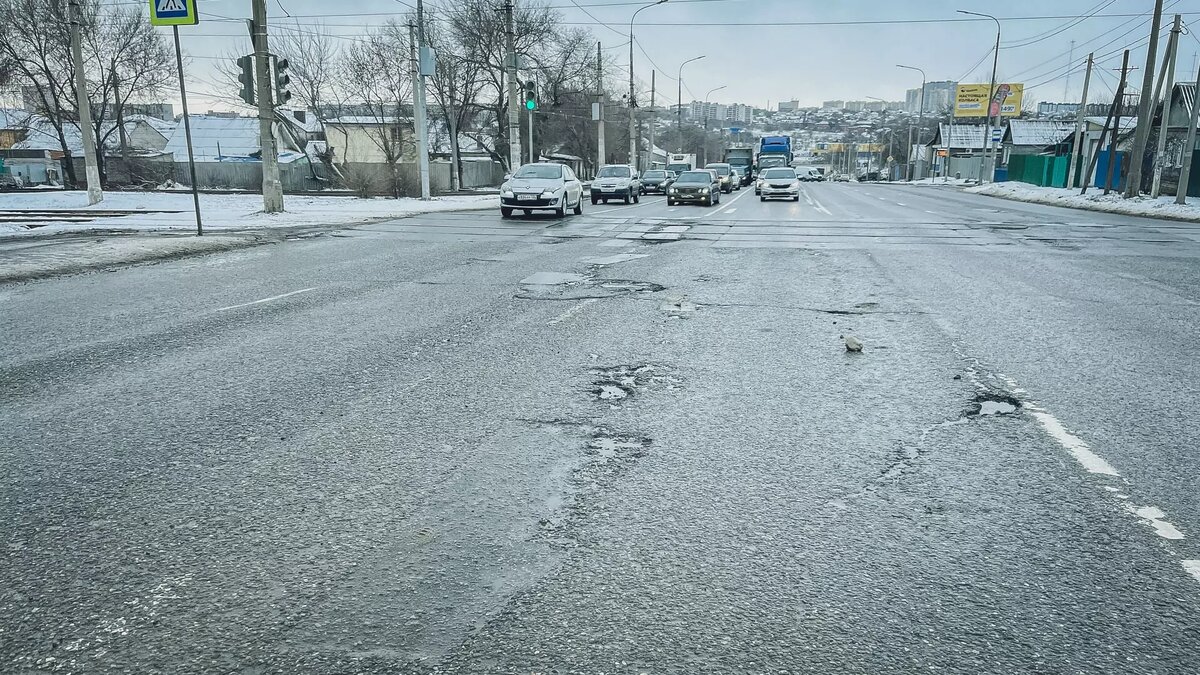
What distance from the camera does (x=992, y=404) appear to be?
4.77 meters

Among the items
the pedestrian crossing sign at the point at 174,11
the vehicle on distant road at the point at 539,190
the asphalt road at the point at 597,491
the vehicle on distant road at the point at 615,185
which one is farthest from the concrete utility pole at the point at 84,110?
the asphalt road at the point at 597,491

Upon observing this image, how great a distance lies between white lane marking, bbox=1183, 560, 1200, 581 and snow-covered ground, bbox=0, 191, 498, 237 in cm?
1816

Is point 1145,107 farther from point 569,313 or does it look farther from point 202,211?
point 202,211

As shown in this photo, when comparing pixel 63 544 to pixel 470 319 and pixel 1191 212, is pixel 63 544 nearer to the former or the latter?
pixel 470 319

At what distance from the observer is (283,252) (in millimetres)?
13359

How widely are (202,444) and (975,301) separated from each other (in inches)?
305

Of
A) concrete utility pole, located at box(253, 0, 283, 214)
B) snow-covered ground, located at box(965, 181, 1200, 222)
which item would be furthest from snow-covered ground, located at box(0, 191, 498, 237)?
snow-covered ground, located at box(965, 181, 1200, 222)

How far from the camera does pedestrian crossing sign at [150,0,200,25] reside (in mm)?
13570

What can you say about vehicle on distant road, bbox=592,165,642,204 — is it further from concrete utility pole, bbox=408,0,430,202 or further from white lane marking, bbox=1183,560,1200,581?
white lane marking, bbox=1183,560,1200,581

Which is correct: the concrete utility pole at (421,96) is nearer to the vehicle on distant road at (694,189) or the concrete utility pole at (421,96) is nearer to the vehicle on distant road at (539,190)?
the vehicle on distant road at (539,190)

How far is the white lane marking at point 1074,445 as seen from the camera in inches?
146

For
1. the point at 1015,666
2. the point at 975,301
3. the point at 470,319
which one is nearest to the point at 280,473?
the point at 1015,666

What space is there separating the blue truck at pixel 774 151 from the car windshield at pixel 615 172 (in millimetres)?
29800

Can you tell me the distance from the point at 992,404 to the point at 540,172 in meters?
18.9
